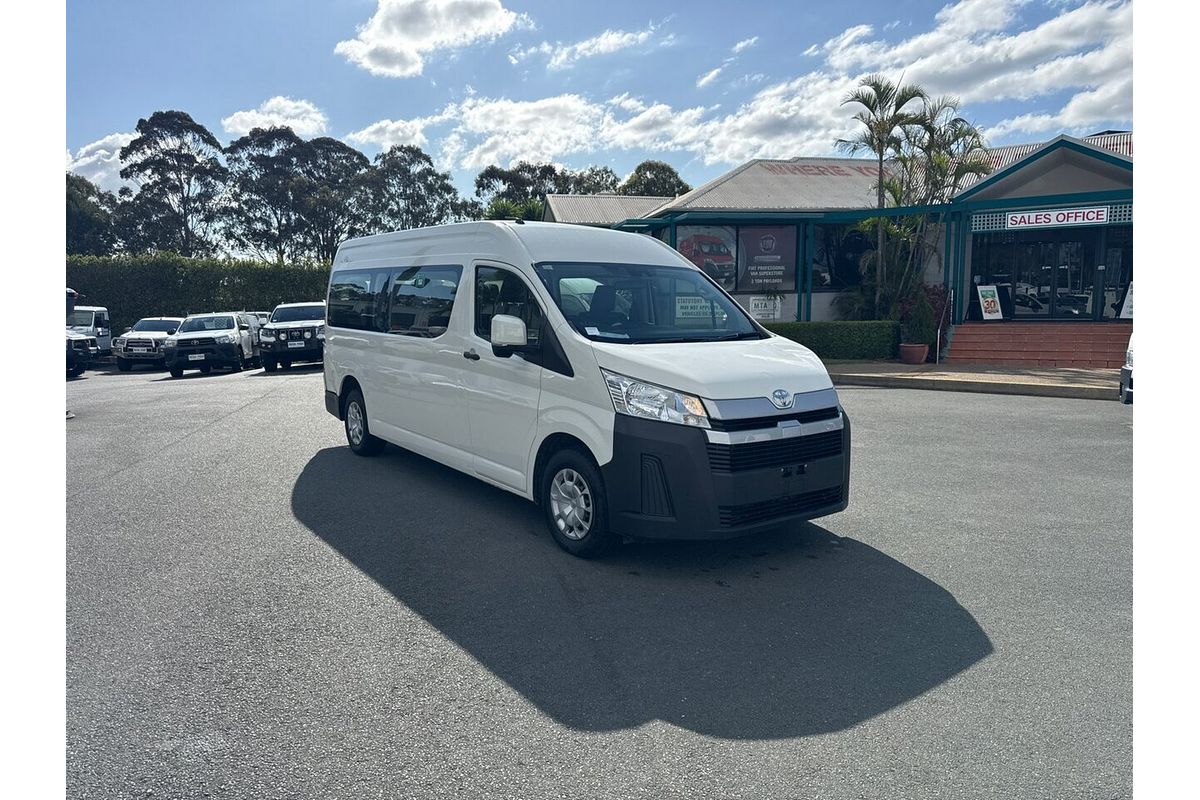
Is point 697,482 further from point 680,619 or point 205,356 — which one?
point 205,356

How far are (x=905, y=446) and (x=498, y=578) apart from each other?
20.2ft

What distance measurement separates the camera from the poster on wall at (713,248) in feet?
74.7

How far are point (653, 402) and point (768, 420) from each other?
0.74 metres

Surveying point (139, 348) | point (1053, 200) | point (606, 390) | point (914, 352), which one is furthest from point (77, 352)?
point (1053, 200)

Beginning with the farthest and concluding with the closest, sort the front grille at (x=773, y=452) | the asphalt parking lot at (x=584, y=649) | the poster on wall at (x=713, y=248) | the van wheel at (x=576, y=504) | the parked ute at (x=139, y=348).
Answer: the parked ute at (x=139, y=348) < the poster on wall at (x=713, y=248) < the van wheel at (x=576, y=504) < the front grille at (x=773, y=452) < the asphalt parking lot at (x=584, y=649)

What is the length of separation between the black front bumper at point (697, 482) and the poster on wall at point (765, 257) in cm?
1857

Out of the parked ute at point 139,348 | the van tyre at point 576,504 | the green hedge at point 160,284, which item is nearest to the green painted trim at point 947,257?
the van tyre at point 576,504

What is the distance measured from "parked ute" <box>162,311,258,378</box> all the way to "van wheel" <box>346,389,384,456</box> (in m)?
14.8

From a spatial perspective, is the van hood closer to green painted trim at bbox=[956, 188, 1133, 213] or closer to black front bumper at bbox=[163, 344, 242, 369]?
green painted trim at bbox=[956, 188, 1133, 213]

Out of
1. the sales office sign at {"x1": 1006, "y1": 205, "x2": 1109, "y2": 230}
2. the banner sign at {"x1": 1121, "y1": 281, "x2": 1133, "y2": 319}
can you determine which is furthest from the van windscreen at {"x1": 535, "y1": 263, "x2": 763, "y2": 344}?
the banner sign at {"x1": 1121, "y1": 281, "x2": 1133, "y2": 319}

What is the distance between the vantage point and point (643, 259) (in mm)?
6625

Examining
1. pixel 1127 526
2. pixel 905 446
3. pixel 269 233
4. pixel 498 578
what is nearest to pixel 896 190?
pixel 905 446

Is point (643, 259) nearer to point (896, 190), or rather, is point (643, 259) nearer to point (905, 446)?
point (905, 446)

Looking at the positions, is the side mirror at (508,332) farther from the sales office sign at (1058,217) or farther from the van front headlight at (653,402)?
the sales office sign at (1058,217)
